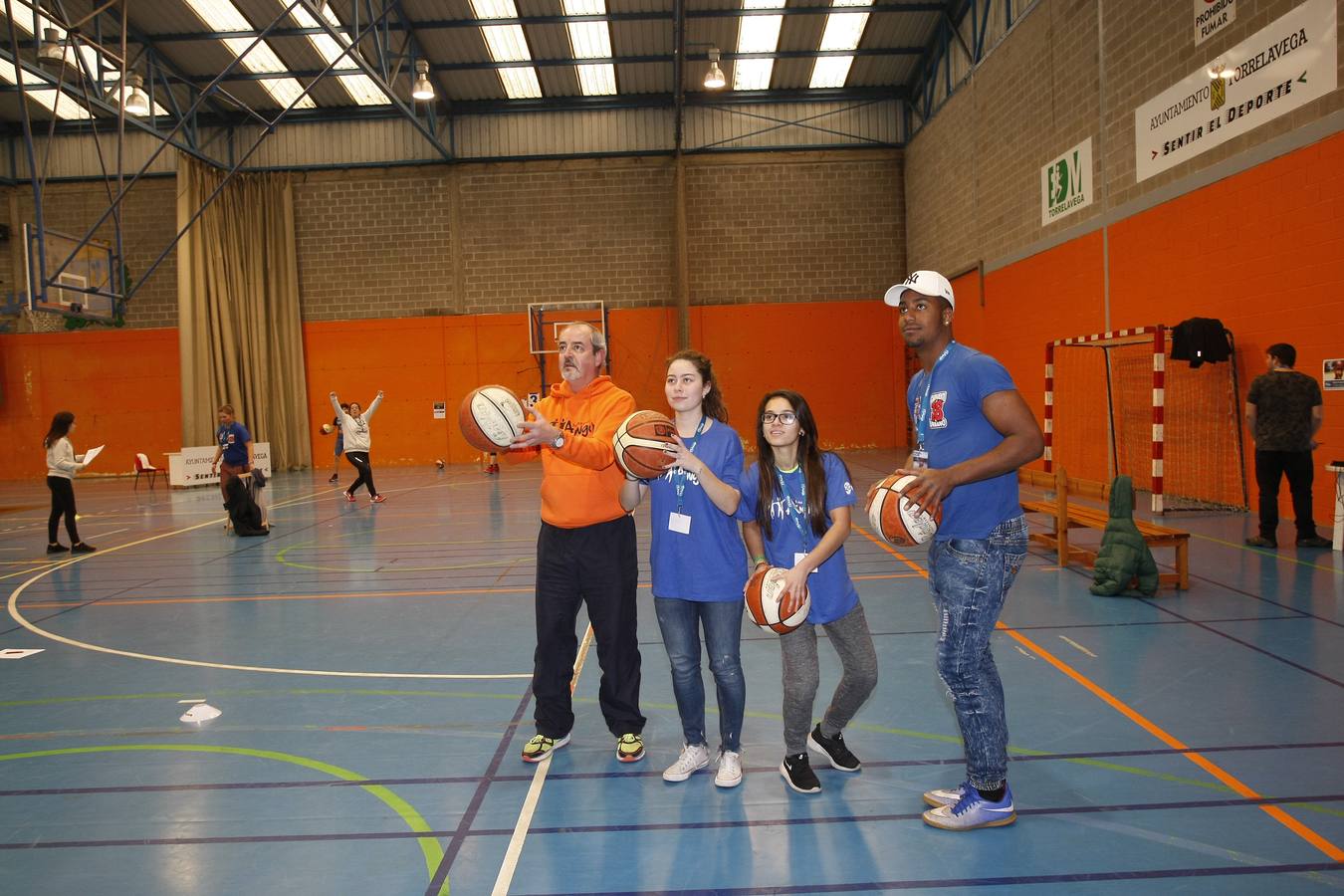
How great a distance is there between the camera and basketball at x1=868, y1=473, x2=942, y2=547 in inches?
121

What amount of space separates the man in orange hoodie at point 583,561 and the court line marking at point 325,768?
615 millimetres

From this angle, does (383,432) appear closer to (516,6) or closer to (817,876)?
(516,6)

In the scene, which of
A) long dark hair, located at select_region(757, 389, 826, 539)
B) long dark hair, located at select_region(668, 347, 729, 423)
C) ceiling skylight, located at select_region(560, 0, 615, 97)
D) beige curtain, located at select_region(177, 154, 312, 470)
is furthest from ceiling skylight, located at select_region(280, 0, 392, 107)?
long dark hair, located at select_region(757, 389, 826, 539)

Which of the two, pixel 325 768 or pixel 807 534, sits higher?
pixel 807 534

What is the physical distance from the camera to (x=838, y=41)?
67.2 feet

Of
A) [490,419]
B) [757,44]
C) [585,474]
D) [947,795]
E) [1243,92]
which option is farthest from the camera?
[757,44]

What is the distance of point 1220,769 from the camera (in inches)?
143

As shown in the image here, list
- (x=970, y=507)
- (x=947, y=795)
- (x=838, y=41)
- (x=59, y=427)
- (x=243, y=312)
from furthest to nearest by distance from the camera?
(x=243, y=312) → (x=838, y=41) → (x=59, y=427) → (x=947, y=795) → (x=970, y=507)

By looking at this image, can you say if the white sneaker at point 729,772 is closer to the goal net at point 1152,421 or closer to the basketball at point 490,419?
the basketball at point 490,419

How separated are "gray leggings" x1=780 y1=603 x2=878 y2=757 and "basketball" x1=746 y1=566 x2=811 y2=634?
0.36ft

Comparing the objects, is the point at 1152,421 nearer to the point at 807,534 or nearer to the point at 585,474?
the point at 807,534

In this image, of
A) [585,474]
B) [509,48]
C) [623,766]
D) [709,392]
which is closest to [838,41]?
[509,48]

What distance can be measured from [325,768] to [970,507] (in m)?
3.04

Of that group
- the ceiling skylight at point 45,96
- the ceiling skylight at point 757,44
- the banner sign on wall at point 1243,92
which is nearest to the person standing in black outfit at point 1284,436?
the banner sign on wall at point 1243,92
